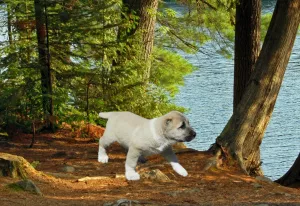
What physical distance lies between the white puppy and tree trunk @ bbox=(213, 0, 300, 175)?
282 cm

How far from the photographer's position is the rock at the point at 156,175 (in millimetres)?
6992

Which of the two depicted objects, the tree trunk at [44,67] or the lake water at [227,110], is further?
the lake water at [227,110]

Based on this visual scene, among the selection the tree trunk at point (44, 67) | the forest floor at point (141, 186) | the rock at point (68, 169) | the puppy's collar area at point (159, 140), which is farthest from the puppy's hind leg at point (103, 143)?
the tree trunk at point (44, 67)

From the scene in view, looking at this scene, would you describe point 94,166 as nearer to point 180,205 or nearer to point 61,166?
point 61,166

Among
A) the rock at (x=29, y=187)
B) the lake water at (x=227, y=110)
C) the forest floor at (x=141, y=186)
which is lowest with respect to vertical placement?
the lake water at (x=227, y=110)

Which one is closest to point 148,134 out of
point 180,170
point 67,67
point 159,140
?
point 159,140

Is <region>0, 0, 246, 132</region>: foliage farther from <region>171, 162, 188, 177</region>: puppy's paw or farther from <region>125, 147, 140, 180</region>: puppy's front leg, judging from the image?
<region>171, 162, 188, 177</region>: puppy's paw

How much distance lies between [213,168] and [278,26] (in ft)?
7.36

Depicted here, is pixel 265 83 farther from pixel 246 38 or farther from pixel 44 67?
pixel 44 67

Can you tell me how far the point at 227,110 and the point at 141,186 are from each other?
809 inches

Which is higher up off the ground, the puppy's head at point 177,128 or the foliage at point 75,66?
the puppy's head at point 177,128

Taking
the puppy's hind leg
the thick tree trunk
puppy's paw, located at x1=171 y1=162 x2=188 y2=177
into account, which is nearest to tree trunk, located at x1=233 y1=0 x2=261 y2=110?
the thick tree trunk

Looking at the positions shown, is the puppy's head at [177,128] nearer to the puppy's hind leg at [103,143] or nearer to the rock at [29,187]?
the puppy's hind leg at [103,143]

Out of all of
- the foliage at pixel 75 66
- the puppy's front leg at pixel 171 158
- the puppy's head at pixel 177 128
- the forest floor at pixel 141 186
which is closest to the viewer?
the puppy's head at pixel 177 128
